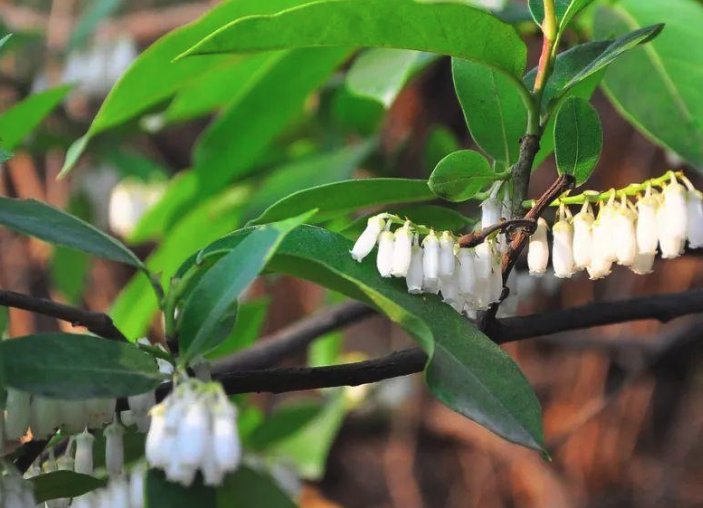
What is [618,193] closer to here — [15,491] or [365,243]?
[365,243]

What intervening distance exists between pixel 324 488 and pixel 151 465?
258 centimetres

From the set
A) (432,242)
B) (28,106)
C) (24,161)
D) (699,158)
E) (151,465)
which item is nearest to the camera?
(151,465)

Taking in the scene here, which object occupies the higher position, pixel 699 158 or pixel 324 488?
pixel 699 158

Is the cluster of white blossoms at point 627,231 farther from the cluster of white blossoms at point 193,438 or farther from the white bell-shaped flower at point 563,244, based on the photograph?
the cluster of white blossoms at point 193,438

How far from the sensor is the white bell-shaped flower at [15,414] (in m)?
0.66

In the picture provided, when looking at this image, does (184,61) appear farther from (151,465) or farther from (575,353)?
Result: (575,353)

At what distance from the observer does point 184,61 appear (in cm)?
132

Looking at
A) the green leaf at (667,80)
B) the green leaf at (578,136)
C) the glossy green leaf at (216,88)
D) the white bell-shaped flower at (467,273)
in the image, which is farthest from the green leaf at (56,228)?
the glossy green leaf at (216,88)

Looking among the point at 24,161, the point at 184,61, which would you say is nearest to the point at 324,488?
the point at 24,161

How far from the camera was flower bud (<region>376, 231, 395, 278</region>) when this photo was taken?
73cm

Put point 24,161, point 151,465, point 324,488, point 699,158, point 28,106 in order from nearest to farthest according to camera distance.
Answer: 1. point 151,465
2. point 699,158
3. point 28,106
4. point 24,161
5. point 324,488

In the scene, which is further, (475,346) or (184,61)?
(184,61)

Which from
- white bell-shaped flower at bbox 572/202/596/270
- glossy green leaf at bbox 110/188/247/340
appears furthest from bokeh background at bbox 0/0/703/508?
white bell-shaped flower at bbox 572/202/596/270

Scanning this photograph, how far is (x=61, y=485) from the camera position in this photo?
70 cm
